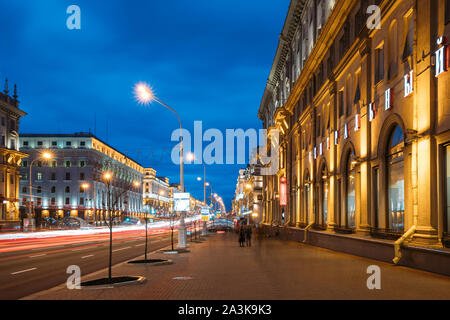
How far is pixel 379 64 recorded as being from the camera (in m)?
22.5

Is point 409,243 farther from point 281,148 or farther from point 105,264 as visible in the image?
point 281,148

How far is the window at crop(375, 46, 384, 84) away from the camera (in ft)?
72.2

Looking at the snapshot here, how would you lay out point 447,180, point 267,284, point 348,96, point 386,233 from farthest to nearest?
point 348,96 → point 386,233 → point 447,180 → point 267,284

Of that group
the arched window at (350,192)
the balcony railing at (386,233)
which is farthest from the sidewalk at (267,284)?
the arched window at (350,192)

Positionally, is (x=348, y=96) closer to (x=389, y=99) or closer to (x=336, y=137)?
(x=336, y=137)

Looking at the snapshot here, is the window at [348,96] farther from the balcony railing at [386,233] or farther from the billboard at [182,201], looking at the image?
the billboard at [182,201]

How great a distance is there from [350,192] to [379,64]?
342 inches

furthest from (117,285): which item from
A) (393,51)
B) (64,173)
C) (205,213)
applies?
(64,173)

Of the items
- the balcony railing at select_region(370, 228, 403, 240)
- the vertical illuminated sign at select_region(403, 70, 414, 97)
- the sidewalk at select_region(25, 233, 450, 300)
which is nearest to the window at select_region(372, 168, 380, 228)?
the balcony railing at select_region(370, 228, 403, 240)

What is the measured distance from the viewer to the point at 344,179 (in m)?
28.7

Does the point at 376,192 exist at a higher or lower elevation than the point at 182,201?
higher

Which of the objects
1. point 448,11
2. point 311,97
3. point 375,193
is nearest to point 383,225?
point 375,193

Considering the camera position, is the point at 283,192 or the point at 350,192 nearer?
the point at 350,192

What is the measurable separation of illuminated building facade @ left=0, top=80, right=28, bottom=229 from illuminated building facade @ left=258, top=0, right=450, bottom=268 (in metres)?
55.9
